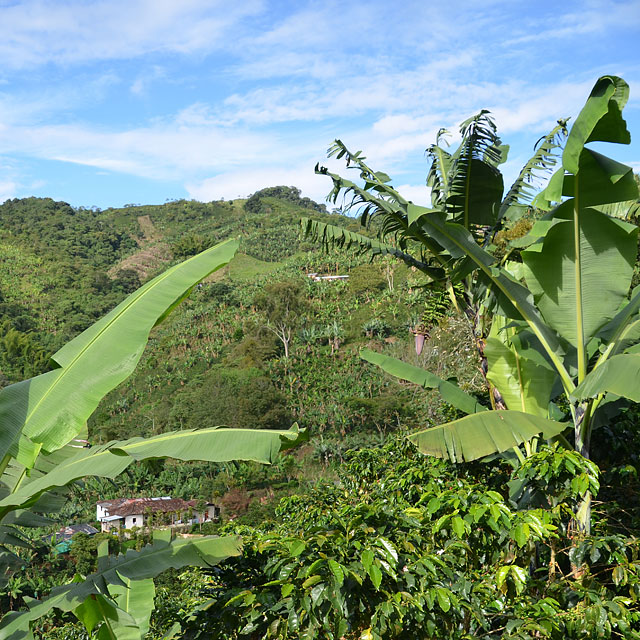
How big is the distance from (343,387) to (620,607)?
20704 mm

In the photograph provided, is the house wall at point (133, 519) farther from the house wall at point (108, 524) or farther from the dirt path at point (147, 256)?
the dirt path at point (147, 256)

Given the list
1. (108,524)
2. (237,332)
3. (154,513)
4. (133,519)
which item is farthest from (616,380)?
(237,332)

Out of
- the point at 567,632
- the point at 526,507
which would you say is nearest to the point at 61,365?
the point at 567,632

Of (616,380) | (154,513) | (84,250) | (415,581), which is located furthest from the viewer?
(84,250)

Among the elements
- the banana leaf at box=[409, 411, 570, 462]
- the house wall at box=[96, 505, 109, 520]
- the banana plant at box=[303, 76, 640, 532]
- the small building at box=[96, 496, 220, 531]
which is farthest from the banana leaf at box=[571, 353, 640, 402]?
the house wall at box=[96, 505, 109, 520]

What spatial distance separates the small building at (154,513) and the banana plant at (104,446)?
1548 centimetres

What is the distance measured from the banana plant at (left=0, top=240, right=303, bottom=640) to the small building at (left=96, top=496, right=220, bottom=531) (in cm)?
1548

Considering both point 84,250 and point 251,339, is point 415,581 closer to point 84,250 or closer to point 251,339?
point 251,339

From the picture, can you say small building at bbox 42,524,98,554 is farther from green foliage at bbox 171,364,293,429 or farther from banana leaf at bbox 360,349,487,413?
banana leaf at bbox 360,349,487,413

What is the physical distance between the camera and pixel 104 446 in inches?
87.7

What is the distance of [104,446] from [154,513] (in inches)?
658

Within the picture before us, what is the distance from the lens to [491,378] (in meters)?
4.03

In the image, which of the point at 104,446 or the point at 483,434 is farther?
the point at 483,434

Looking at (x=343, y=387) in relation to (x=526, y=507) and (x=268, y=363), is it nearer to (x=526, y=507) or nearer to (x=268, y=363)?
(x=268, y=363)
